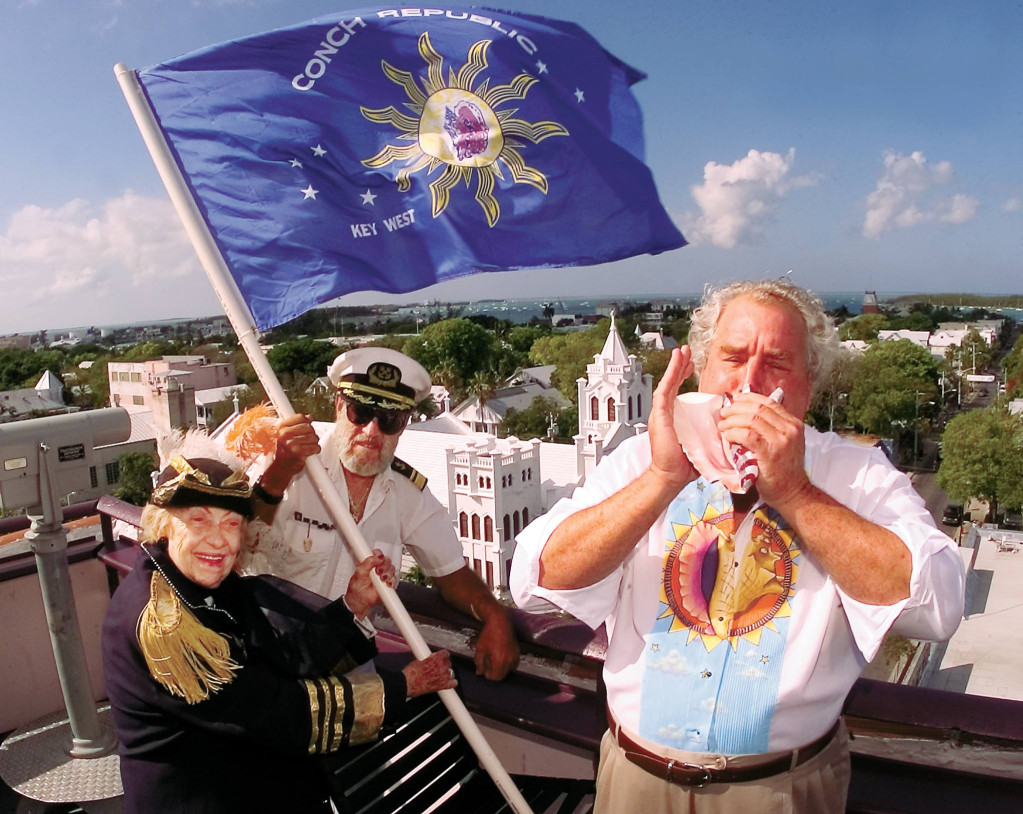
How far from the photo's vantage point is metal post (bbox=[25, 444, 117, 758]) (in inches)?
130

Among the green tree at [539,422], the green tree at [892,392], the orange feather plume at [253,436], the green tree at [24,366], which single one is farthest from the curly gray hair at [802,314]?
the green tree at [24,366]

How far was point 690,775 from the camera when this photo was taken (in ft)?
5.76

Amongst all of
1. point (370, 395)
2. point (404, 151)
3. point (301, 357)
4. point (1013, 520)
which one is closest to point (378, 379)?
point (370, 395)

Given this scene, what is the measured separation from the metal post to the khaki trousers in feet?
8.55

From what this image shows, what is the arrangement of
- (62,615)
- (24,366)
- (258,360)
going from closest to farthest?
(258,360), (62,615), (24,366)

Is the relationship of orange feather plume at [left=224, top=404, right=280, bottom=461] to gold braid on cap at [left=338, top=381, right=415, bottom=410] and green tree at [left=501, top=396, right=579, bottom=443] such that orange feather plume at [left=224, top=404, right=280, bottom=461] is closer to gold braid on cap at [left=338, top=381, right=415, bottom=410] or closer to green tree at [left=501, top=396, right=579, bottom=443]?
A: gold braid on cap at [left=338, top=381, right=415, bottom=410]

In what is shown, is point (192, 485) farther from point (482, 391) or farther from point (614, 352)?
point (482, 391)

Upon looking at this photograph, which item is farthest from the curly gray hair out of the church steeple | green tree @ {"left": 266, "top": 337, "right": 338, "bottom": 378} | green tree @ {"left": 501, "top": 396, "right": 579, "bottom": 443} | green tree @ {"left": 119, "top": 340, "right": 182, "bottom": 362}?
green tree @ {"left": 119, "top": 340, "right": 182, "bottom": 362}

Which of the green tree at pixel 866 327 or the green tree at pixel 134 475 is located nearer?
the green tree at pixel 134 475

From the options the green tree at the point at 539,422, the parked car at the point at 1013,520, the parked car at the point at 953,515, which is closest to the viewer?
the parked car at the point at 1013,520

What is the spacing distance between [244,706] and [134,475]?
35.8 meters

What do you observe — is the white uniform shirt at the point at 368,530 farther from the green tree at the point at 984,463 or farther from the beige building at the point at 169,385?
the green tree at the point at 984,463

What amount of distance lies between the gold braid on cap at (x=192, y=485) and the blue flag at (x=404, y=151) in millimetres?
788

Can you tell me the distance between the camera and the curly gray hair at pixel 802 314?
6.33ft
